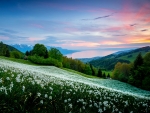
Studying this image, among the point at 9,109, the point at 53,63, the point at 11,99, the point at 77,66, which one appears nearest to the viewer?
the point at 9,109

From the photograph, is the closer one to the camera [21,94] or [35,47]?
[21,94]

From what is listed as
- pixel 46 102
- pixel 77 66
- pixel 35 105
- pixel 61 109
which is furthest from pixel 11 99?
pixel 77 66

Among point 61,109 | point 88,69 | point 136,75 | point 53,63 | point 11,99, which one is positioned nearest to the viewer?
point 11,99

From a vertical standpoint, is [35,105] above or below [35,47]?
below

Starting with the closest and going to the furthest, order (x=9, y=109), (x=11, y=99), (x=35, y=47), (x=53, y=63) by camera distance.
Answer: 1. (x=9, y=109)
2. (x=11, y=99)
3. (x=53, y=63)
4. (x=35, y=47)

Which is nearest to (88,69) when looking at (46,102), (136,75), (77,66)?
(77,66)

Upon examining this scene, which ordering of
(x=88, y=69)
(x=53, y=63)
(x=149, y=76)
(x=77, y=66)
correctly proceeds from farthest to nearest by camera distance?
(x=77, y=66) < (x=88, y=69) < (x=53, y=63) < (x=149, y=76)

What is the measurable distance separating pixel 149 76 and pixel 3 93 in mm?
59212

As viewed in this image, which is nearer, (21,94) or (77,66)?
(21,94)

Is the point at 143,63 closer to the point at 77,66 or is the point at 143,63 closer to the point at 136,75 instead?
the point at 136,75

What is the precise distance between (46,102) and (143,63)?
61665 mm

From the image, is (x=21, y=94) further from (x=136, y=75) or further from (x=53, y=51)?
(x=53, y=51)

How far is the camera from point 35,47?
9762cm

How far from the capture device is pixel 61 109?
729 cm
